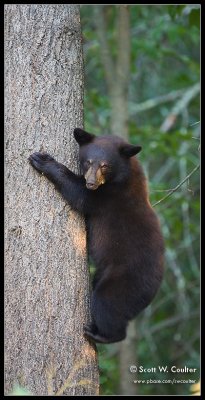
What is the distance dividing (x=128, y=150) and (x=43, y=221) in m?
1.17

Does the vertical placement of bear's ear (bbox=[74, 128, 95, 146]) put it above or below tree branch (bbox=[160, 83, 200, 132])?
below

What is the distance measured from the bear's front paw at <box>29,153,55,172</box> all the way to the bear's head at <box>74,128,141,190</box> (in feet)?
1.25

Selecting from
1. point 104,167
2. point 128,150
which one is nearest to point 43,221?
point 104,167

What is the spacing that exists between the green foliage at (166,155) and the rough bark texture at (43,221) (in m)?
4.80

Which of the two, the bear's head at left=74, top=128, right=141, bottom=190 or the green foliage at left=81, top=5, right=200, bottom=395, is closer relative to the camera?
the bear's head at left=74, top=128, right=141, bottom=190

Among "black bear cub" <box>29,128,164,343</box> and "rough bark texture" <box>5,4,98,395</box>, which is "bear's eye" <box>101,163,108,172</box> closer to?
"black bear cub" <box>29,128,164,343</box>

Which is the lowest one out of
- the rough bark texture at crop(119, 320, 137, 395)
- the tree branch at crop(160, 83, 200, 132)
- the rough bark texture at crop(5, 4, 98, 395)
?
the rough bark texture at crop(119, 320, 137, 395)

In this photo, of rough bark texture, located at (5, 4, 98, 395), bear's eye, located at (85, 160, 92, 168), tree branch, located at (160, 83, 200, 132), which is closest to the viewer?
rough bark texture, located at (5, 4, 98, 395)

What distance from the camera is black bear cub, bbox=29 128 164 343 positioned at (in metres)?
5.82

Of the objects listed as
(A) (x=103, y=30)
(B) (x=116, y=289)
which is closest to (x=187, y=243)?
(A) (x=103, y=30)

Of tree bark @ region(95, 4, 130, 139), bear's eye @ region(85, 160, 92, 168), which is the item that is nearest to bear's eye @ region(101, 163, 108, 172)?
bear's eye @ region(85, 160, 92, 168)

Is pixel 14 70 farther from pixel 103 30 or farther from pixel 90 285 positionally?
pixel 103 30

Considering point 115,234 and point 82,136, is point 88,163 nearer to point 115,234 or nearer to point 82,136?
point 82,136

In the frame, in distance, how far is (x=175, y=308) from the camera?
13.8 metres
